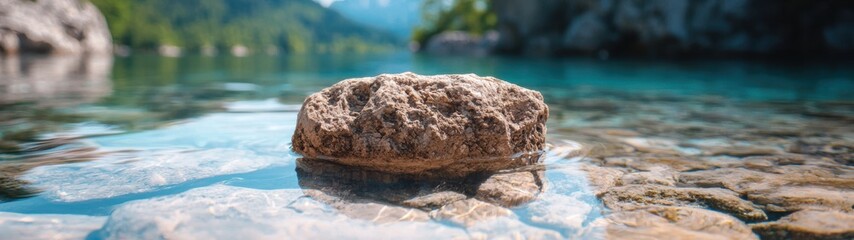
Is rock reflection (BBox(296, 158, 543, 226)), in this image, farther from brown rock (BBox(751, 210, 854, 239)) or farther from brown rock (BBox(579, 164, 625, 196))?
brown rock (BBox(751, 210, 854, 239))

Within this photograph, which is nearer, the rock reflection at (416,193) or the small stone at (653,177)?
the rock reflection at (416,193)

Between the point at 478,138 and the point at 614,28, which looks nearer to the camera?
the point at 478,138

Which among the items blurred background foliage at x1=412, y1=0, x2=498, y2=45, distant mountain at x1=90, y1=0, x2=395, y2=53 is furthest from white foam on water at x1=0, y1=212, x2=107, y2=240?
distant mountain at x1=90, y1=0, x2=395, y2=53

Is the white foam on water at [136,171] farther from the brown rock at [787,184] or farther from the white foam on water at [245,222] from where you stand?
the brown rock at [787,184]

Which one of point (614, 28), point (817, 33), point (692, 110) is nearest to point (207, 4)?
point (614, 28)

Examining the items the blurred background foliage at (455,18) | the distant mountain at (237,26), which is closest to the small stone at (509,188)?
the blurred background foliage at (455,18)

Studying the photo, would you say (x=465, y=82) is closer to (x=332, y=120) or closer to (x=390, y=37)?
(x=332, y=120)

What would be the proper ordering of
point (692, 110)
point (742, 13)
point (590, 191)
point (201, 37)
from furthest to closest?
point (201, 37), point (742, 13), point (692, 110), point (590, 191)
